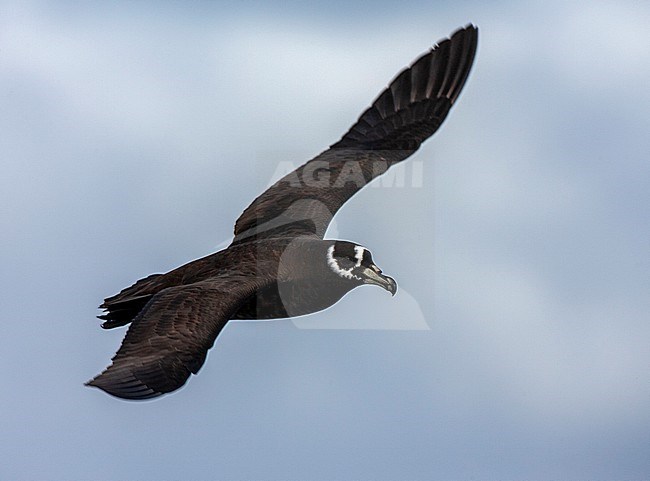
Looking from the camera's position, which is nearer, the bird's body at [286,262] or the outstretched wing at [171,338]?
the outstretched wing at [171,338]

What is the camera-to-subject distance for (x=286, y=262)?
13.9 metres

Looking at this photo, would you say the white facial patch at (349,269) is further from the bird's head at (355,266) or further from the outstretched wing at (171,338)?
the outstretched wing at (171,338)

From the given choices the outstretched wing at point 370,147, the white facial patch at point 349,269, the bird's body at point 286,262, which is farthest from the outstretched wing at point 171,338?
the outstretched wing at point 370,147

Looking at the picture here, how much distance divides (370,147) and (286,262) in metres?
3.99

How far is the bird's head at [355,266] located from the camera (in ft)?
45.2

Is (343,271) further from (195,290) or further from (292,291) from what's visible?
(195,290)

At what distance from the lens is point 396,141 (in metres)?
17.3

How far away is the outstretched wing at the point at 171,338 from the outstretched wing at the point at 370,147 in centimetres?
290

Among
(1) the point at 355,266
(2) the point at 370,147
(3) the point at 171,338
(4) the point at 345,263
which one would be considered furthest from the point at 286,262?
(2) the point at 370,147

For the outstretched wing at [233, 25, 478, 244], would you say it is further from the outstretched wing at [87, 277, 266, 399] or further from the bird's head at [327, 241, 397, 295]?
the outstretched wing at [87, 277, 266, 399]

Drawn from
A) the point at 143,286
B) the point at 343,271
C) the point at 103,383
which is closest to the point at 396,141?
the point at 343,271

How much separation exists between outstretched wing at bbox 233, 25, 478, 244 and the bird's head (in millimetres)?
1648

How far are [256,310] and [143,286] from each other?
1.67 m

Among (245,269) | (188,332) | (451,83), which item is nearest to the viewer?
(188,332)
